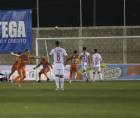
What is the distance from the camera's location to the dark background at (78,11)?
44312 mm

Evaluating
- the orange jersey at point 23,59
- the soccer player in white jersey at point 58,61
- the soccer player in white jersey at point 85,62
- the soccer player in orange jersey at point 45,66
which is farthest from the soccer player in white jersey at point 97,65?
the soccer player in white jersey at point 58,61

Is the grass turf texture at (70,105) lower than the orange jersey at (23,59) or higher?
lower

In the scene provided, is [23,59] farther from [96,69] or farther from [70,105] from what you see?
[70,105]

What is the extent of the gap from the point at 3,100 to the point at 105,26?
23.3m

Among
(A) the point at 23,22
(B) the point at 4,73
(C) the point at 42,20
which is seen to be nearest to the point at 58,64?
(B) the point at 4,73

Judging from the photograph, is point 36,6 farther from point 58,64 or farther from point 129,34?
point 58,64

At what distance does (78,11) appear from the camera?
4497cm

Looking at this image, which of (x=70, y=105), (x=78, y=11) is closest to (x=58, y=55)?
(x=70, y=105)

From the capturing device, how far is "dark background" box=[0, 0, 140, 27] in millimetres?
44312

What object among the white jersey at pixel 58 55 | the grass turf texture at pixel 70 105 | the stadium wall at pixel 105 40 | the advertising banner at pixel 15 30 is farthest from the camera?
the stadium wall at pixel 105 40

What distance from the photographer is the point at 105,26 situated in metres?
44.3

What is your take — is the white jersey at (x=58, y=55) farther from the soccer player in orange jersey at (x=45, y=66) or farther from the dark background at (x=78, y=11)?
the dark background at (x=78, y=11)

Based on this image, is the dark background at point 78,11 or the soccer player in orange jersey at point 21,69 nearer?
the soccer player in orange jersey at point 21,69

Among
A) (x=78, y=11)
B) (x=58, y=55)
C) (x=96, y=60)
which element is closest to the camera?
(x=58, y=55)
